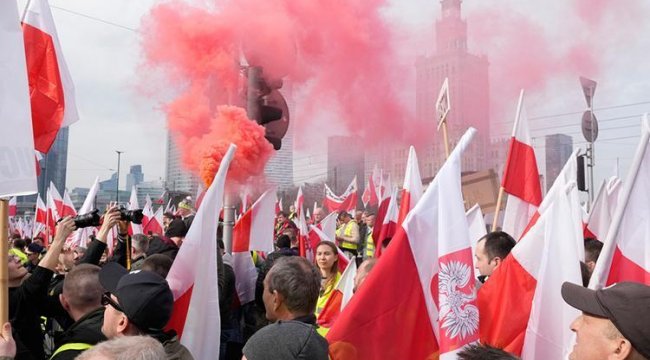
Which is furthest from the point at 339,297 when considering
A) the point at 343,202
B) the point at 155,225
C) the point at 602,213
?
the point at 343,202

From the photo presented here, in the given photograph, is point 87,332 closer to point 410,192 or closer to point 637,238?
point 410,192

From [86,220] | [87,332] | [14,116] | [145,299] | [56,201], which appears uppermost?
[14,116]

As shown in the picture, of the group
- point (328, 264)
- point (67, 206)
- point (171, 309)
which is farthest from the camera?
point (67, 206)

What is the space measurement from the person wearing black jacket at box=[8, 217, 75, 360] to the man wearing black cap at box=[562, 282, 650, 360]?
3.16 m

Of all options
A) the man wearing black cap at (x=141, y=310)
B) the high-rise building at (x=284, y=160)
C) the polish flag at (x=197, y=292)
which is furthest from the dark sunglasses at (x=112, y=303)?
the high-rise building at (x=284, y=160)

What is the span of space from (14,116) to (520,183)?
487 centimetres

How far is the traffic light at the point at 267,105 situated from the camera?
10.8 meters

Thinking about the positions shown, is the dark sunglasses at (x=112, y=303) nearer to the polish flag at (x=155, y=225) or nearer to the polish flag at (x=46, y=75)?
the polish flag at (x=46, y=75)

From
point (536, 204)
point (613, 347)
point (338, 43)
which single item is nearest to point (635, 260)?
point (613, 347)

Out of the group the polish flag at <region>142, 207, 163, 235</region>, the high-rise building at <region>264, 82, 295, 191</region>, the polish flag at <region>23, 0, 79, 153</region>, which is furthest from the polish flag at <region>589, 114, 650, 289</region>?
the polish flag at <region>142, 207, 163, 235</region>

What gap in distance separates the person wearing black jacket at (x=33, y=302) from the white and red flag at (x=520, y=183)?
429 centimetres

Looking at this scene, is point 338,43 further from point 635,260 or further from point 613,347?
point 613,347

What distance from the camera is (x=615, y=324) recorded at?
93.6 inches

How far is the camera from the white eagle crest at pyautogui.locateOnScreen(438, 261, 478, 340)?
11.6 ft
